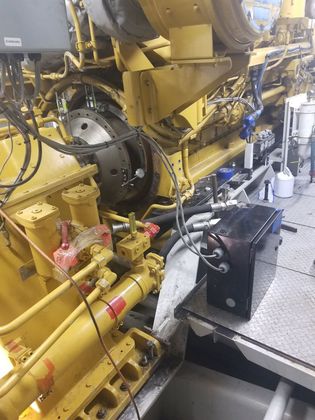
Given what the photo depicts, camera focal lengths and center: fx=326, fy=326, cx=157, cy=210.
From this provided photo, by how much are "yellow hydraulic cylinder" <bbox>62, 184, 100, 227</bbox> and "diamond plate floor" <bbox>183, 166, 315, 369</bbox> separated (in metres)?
0.74

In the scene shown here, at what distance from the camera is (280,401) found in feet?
4.87

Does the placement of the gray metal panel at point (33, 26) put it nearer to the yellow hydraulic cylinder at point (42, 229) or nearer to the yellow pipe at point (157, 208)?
the yellow hydraulic cylinder at point (42, 229)

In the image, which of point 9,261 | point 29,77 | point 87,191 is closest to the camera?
point 9,261

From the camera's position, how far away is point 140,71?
1.76m

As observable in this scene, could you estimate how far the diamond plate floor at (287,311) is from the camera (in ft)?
5.16

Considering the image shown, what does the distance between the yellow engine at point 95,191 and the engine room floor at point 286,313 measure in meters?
0.34

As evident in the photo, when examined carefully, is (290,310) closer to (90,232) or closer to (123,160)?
(90,232)

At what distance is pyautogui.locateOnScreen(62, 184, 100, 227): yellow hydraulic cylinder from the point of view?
153 centimetres

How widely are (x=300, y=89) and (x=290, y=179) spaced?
2.48m

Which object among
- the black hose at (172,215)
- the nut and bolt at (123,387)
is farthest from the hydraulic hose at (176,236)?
the nut and bolt at (123,387)

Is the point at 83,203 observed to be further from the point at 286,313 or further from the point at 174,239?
the point at 286,313

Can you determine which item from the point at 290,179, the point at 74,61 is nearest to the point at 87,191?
the point at 74,61

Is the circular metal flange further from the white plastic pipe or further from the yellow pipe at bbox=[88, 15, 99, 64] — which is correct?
the white plastic pipe

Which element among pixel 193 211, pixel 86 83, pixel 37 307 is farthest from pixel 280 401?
pixel 86 83
